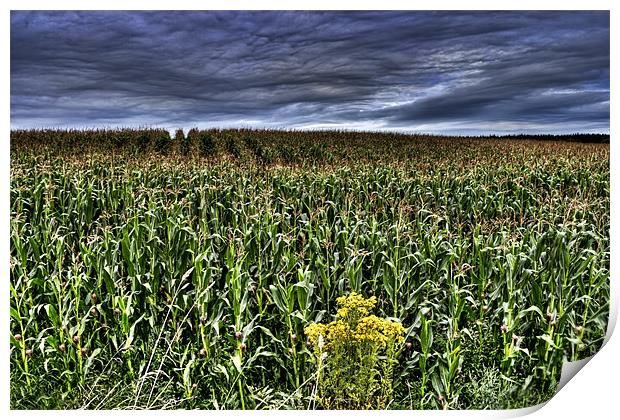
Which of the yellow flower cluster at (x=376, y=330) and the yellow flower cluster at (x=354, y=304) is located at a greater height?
the yellow flower cluster at (x=354, y=304)

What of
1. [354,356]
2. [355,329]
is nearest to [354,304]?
[355,329]

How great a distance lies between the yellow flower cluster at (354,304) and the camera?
12.0 feet

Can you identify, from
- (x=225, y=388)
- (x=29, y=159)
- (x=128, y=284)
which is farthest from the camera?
(x=29, y=159)

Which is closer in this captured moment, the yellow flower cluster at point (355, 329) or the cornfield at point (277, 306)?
the yellow flower cluster at point (355, 329)

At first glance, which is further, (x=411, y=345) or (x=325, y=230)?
(x=325, y=230)

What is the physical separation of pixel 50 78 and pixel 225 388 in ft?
8.56

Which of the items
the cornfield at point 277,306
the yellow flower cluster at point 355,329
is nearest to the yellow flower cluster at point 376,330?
the yellow flower cluster at point 355,329

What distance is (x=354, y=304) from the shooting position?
366 cm

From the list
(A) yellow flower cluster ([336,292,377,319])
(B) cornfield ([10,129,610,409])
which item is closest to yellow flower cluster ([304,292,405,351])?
(A) yellow flower cluster ([336,292,377,319])

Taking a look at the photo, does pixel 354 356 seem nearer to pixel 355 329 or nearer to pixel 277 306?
pixel 355 329

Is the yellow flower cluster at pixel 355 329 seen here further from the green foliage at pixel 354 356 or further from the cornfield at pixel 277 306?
the cornfield at pixel 277 306

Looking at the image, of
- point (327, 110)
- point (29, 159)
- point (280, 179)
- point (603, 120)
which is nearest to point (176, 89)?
point (327, 110)
